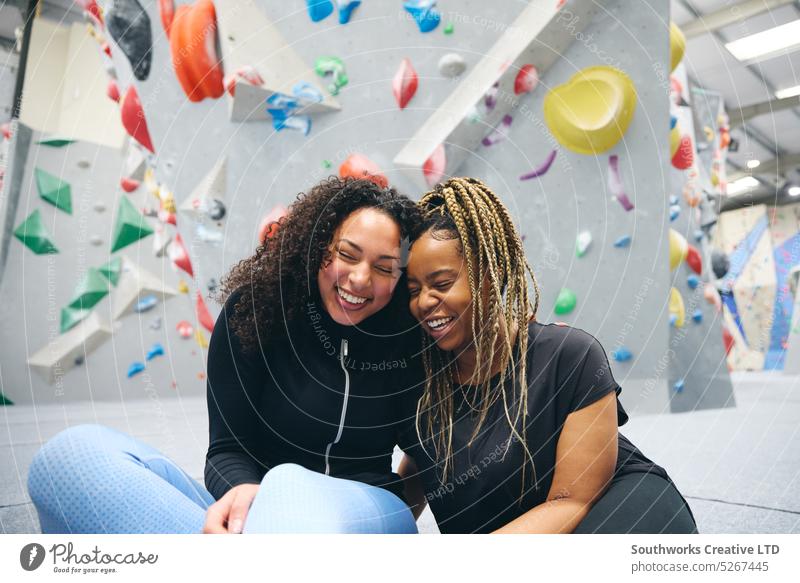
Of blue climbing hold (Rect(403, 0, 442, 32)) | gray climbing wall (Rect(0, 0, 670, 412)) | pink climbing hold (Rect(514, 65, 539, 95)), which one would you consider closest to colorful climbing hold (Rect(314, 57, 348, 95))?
gray climbing wall (Rect(0, 0, 670, 412))

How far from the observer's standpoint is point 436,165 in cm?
77

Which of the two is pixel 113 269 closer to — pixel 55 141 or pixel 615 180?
pixel 55 141

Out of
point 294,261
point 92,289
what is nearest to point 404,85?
point 294,261

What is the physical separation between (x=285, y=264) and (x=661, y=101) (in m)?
0.65

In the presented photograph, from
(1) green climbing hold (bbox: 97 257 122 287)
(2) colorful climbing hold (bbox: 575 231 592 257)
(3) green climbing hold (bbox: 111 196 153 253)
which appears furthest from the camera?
(1) green climbing hold (bbox: 97 257 122 287)

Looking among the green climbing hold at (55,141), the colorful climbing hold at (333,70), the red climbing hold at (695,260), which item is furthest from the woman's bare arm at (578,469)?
the green climbing hold at (55,141)

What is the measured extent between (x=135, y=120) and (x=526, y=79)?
2.07 feet

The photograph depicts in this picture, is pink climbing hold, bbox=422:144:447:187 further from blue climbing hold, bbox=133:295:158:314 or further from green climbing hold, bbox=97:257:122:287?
blue climbing hold, bbox=133:295:158:314

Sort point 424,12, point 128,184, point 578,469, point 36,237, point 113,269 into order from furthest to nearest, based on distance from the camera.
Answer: point 113,269
point 128,184
point 36,237
point 424,12
point 578,469

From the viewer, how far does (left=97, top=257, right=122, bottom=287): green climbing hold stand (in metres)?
1.09

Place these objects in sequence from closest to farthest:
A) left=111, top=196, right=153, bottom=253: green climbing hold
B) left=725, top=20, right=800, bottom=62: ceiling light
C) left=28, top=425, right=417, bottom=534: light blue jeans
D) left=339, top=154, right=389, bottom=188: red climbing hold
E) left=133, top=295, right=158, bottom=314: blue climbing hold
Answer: left=28, top=425, right=417, bottom=534: light blue jeans
left=725, top=20, right=800, bottom=62: ceiling light
left=339, top=154, right=389, bottom=188: red climbing hold
left=111, top=196, right=153, bottom=253: green climbing hold
left=133, top=295, right=158, bottom=314: blue climbing hold

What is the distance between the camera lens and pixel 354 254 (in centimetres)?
52

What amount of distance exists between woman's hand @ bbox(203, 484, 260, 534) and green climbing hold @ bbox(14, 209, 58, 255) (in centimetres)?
55
